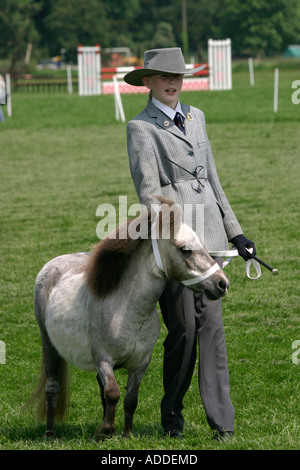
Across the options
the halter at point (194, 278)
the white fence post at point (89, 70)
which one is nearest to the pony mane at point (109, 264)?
the halter at point (194, 278)

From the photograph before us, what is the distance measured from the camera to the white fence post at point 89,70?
123ft

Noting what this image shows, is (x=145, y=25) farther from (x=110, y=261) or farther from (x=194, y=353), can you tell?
(x=110, y=261)

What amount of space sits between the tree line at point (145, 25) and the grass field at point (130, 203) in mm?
70712

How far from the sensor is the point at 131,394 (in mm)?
4703

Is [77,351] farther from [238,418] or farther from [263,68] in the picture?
[263,68]

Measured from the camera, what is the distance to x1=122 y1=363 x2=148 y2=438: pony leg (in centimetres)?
466

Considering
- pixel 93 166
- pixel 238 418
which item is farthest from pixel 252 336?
pixel 93 166

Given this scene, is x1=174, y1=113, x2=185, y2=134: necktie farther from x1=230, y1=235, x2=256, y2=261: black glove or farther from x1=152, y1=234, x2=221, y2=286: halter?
x1=152, y1=234, x2=221, y2=286: halter

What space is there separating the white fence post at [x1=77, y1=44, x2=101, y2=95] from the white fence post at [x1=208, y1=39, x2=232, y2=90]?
5268 millimetres

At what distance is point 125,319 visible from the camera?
448 centimetres

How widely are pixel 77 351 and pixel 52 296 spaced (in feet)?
1.35

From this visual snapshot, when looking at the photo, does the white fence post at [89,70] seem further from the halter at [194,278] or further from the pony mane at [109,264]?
the halter at [194,278]

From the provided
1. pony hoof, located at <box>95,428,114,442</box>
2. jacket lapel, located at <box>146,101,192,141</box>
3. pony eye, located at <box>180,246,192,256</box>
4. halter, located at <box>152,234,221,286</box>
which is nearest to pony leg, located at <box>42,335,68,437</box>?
pony hoof, located at <box>95,428,114,442</box>

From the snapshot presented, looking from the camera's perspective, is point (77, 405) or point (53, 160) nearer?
point (77, 405)
